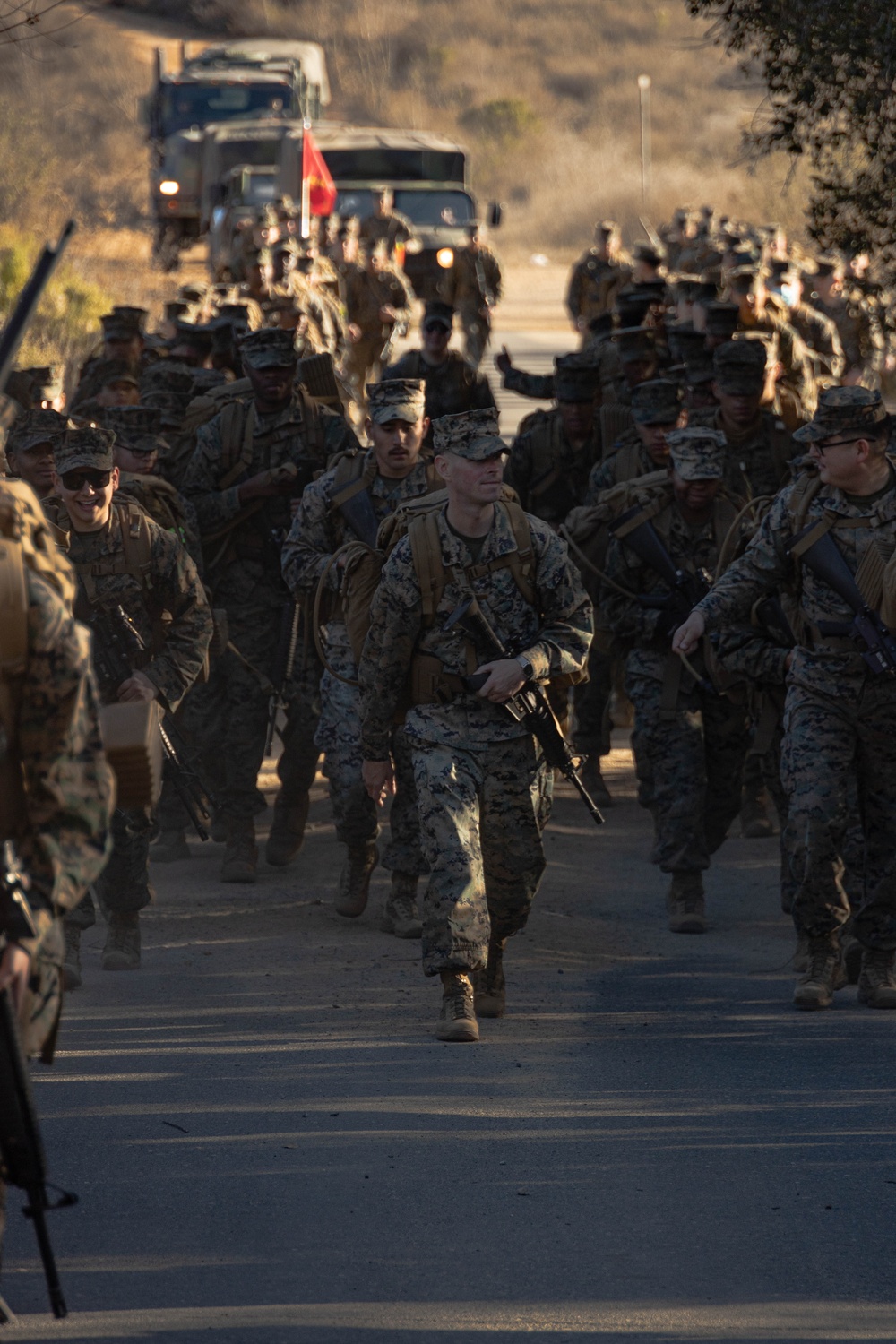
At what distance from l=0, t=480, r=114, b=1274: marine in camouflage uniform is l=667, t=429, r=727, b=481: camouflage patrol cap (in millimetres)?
4646

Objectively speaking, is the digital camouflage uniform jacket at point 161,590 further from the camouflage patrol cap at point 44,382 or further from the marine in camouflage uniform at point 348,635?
the camouflage patrol cap at point 44,382

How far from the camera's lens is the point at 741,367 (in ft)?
29.7

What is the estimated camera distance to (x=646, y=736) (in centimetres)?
803

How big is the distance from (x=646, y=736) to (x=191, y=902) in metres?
1.99

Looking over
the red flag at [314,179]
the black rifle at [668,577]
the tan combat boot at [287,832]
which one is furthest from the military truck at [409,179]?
the black rifle at [668,577]

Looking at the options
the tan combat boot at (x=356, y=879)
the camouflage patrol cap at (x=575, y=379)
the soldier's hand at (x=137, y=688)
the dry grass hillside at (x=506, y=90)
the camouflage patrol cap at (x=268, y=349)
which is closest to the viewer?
the soldier's hand at (x=137, y=688)

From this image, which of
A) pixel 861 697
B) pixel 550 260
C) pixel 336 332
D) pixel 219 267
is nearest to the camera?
pixel 861 697

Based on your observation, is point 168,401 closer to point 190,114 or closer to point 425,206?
point 425,206

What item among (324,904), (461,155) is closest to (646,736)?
(324,904)

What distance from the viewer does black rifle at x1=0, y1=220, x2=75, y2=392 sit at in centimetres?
352

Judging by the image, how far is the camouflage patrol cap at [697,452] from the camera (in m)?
7.95

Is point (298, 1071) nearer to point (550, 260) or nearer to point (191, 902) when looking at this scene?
point (191, 902)

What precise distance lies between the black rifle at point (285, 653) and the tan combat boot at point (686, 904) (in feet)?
6.63

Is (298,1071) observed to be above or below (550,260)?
above
